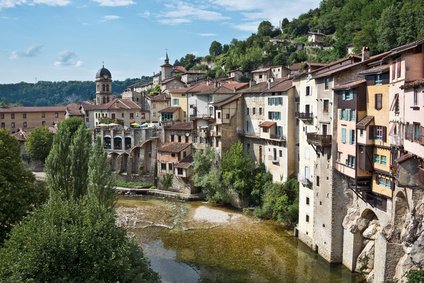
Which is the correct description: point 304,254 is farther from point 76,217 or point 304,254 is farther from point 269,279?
point 76,217

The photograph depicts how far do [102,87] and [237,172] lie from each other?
66.2m

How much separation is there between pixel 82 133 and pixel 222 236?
1609cm

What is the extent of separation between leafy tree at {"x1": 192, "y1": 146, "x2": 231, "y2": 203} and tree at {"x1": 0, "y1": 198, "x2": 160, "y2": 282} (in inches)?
1046

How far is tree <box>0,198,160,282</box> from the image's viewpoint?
14.5m

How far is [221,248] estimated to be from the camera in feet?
102

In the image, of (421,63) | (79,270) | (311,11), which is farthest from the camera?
(311,11)

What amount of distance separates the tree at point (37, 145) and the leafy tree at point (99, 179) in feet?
140

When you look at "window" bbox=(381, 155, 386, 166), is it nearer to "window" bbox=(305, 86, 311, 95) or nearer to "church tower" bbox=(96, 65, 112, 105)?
"window" bbox=(305, 86, 311, 95)

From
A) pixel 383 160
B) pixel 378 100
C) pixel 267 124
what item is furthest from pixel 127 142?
pixel 383 160

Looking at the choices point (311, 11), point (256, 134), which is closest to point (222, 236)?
point (256, 134)

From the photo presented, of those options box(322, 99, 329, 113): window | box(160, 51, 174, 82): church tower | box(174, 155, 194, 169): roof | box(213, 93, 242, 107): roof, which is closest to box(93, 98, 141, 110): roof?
box(174, 155, 194, 169): roof

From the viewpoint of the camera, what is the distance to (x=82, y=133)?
1228 inches

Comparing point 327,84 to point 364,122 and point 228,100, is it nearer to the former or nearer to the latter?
point 364,122

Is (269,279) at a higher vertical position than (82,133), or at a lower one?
lower
